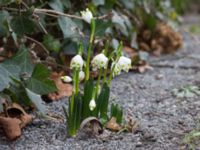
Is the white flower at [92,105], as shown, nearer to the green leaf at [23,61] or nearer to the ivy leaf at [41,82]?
the ivy leaf at [41,82]

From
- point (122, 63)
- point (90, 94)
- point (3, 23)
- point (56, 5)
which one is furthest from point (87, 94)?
point (56, 5)

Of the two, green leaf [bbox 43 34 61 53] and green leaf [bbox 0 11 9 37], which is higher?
green leaf [bbox 0 11 9 37]

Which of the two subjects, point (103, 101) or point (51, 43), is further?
point (51, 43)

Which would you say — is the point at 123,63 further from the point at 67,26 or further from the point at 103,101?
the point at 67,26

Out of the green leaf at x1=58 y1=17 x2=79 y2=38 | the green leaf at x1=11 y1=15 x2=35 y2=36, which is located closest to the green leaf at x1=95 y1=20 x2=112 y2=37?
the green leaf at x1=58 y1=17 x2=79 y2=38

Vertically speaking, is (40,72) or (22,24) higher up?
(22,24)

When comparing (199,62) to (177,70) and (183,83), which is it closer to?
(177,70)

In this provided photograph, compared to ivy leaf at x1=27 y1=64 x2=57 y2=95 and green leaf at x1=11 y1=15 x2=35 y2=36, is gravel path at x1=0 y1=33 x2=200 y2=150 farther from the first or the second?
green leaf at x1=11 y1=15 x2=35 y2=36
